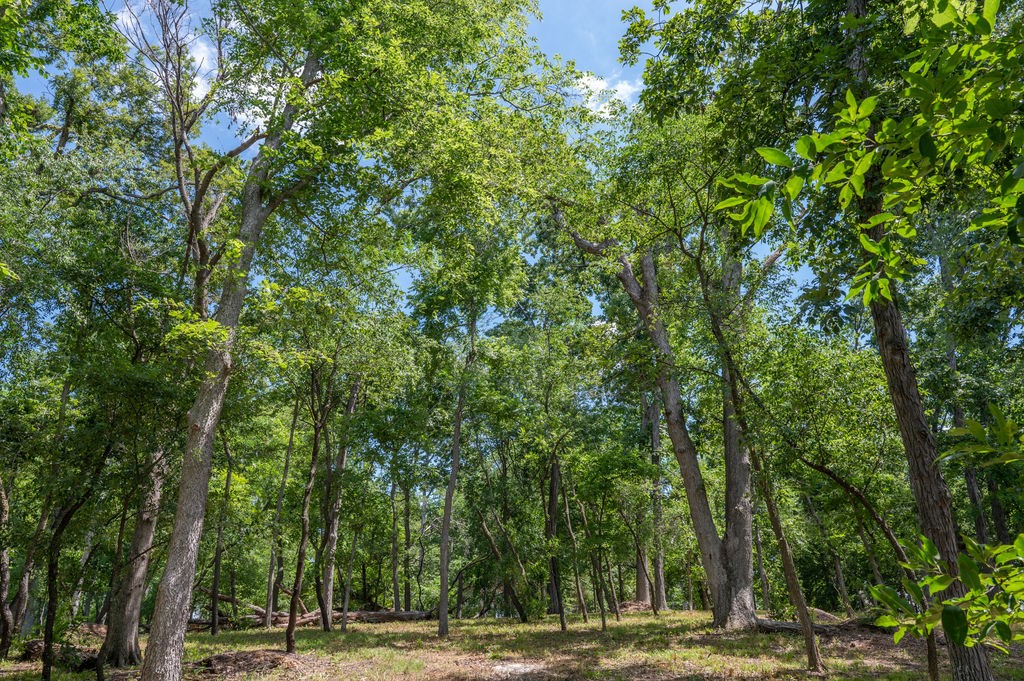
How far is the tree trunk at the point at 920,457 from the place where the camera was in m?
5.16

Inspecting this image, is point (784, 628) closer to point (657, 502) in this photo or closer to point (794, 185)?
point (657, 502)

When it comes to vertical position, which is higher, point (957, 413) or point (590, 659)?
point (957, 413)

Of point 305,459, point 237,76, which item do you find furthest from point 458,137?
point 305,459

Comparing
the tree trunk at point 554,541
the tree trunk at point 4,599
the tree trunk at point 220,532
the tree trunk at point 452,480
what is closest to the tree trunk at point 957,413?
the tree trunk at point 554,541

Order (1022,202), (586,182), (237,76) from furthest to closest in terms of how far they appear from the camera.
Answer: (586,182) → (237,76) → (1022,202)

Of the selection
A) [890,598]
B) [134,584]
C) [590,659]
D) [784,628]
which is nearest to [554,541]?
[590,659]

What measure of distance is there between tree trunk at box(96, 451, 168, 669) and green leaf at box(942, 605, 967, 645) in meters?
11.4

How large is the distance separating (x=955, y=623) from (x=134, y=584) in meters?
13.9

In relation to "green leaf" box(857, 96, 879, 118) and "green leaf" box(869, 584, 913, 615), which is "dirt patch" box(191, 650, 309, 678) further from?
"green leaf" box(857, 96, 879, 118)

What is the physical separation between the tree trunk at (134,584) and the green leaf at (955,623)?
11421 mm

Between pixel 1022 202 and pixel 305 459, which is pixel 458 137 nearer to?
pixel 1022 202

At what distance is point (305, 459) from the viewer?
25031 millimetres

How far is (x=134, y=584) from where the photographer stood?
11.3 m

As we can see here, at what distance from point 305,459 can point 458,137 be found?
63.1 ft
